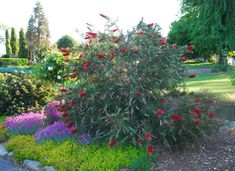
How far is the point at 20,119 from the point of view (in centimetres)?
690

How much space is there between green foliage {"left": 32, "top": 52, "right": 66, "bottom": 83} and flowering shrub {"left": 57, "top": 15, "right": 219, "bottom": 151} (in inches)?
106

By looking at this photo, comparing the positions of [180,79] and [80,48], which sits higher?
[80,48]

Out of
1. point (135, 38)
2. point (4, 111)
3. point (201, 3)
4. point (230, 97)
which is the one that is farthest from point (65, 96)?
point (201, 3)

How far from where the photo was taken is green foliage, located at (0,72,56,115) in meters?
8.27

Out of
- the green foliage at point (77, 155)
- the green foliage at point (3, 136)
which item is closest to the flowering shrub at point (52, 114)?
the green foliage at point (77, 155)

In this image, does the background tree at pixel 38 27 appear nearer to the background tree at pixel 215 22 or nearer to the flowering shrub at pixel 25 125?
the background tree at pixel 215 22

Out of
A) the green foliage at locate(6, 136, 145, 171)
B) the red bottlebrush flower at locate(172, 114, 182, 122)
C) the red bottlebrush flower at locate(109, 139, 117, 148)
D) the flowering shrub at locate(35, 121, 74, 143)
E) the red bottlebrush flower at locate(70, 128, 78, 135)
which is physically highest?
the red bottlebrush flower at locate(172, 114, 182, 122)

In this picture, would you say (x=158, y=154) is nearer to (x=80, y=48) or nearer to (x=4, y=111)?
(x=80, y=48)

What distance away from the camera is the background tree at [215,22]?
1920 centimetres

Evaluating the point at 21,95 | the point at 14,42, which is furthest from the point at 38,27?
the point at 21,95

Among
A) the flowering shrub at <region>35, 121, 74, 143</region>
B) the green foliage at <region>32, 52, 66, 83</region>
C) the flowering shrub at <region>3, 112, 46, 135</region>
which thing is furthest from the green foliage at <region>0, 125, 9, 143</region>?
the green foliage at <region>32, 52, 66, 83</region>

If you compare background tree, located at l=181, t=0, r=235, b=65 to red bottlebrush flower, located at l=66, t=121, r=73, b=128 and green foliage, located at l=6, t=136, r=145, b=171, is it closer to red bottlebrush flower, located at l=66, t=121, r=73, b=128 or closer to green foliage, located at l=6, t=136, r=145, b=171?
red bottlebrush flower, located at l=66, t=121, r=73, b=128

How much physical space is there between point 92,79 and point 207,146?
2114mm

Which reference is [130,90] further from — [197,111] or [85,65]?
[197,111]
